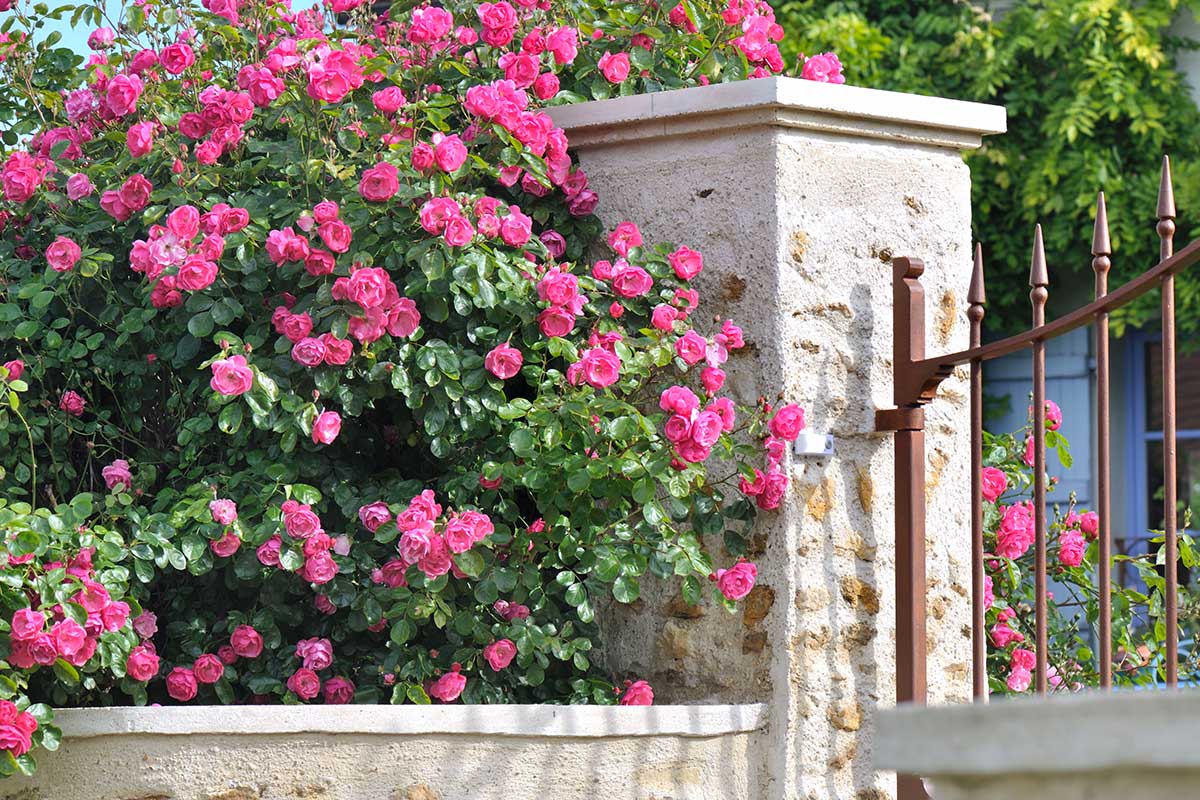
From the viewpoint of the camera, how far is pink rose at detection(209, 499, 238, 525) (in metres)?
3.25

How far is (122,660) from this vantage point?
3.10m

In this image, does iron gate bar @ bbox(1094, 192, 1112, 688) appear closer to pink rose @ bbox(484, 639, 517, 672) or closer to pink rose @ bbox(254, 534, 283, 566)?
pink rose @ bbox(484, 639, 517, 672)

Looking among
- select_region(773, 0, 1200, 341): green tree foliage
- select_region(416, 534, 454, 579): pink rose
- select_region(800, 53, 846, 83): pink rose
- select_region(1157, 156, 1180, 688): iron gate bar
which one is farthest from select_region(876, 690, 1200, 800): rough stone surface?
select_region(773, 0, 1200, 341): green tree foliage

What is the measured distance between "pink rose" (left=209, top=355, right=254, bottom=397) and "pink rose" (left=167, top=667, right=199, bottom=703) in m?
0.57

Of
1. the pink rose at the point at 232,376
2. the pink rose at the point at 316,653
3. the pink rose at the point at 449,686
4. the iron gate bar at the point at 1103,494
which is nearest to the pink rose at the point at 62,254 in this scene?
the pink rose at the point at 232,376

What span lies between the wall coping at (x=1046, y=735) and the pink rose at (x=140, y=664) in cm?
213

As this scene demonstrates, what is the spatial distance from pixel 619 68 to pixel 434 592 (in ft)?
4.47

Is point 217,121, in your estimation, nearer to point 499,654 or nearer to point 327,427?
point 327,427

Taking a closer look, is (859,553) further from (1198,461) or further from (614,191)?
(1198,461)

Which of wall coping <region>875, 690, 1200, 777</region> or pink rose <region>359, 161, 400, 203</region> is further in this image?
pink rose <region>359, 161, 400, 203</region>

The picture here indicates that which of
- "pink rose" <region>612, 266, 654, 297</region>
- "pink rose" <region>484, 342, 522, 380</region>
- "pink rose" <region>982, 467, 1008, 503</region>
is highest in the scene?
"pink rose" <region>612, 266, 654, 297</region>

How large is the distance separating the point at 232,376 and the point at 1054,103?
5.60 meters

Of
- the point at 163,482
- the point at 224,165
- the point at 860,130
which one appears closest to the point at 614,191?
the point at 860,130

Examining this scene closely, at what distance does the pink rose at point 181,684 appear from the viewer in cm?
327
